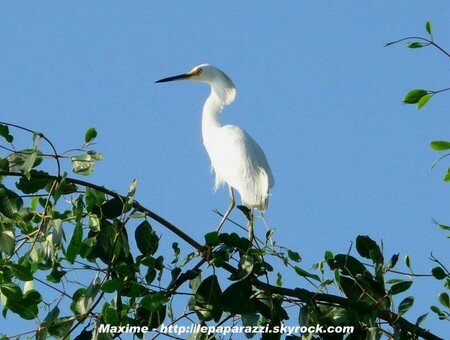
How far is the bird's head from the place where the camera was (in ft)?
20.9

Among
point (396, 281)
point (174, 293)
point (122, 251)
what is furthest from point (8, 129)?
point (396, 281)

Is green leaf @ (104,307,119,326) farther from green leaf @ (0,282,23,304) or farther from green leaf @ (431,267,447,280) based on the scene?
green leaf @ (431,267,447,280)

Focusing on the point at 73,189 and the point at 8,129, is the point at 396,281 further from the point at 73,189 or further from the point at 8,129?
the point at 8,129

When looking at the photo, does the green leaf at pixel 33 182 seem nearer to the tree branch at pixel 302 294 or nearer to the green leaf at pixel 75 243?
the tree branch at pixel 302 294

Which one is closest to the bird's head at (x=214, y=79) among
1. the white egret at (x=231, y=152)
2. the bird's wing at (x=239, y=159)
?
the white egret at (x=231, y=152)

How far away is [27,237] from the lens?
2850 mm

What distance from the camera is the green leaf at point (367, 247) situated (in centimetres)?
291

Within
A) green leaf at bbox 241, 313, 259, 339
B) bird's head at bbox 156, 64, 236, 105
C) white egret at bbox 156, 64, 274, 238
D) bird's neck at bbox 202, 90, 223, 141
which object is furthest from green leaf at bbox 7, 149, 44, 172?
bird's head at bbox 156, 64, 236, 105

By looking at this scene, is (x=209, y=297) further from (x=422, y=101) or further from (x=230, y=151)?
(x=230, y=151)

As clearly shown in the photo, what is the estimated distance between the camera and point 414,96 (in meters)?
2.50

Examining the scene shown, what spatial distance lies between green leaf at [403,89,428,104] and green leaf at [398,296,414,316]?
646 mm

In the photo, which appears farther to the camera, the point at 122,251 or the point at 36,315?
the point at 122,251

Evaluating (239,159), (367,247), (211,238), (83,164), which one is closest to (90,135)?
(83,164)

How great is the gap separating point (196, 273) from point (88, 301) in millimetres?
404
